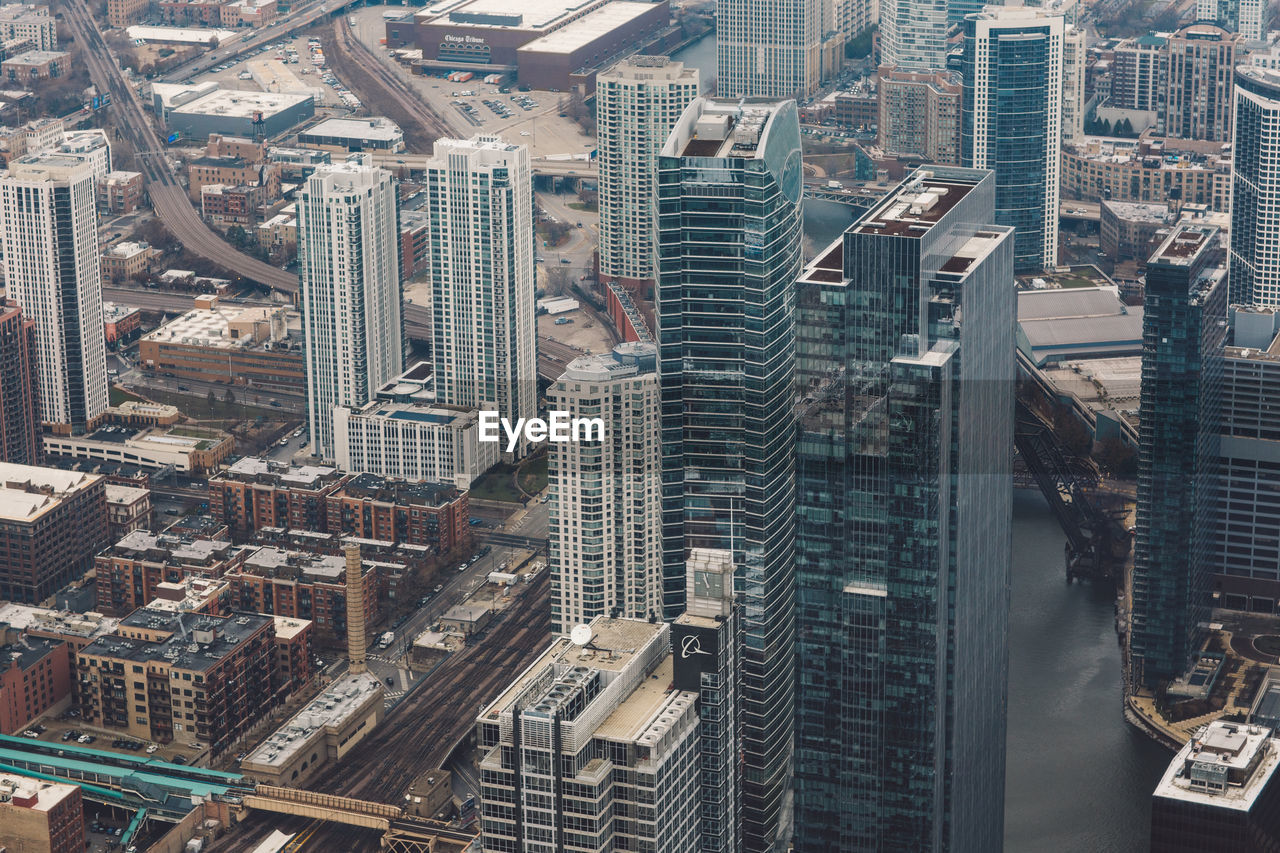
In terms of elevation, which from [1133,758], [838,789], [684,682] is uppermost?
[684,682]

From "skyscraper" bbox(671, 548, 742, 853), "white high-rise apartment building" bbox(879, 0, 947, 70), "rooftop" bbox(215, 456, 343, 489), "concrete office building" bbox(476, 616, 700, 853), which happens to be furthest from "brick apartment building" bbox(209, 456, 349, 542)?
"white high-rise apartment building" bbox(879, 0, 947, 70)

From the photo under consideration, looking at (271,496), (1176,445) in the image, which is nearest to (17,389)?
(271,496)

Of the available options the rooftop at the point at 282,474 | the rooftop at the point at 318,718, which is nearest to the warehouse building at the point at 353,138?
the rooftop at the point at 282,474

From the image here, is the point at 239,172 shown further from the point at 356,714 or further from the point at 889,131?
the point at 356,714

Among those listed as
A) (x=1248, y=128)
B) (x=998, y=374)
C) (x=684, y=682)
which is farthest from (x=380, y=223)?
(x=684, y=682)

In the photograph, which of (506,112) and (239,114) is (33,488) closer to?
(239,114)

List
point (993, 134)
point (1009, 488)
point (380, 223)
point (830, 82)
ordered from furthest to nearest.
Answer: point (830, 82), point (993, 134), point (380, 223), point (1009, 488)
